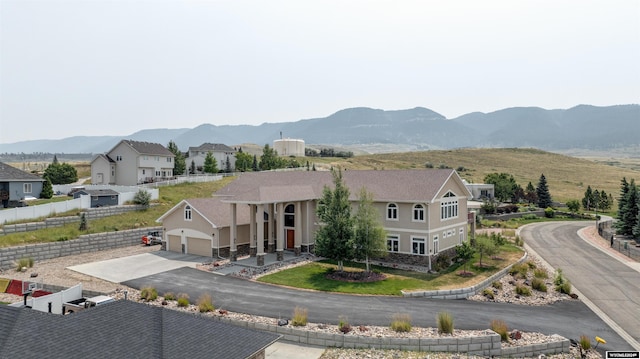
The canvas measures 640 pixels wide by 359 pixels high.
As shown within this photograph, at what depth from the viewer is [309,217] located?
125 feet

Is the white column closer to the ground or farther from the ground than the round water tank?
closer to the ground

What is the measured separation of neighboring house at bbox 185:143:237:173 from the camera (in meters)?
91.9

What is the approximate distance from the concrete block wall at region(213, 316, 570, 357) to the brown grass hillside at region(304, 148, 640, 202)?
78.6 metres

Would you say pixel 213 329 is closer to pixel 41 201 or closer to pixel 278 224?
pixel 278 224

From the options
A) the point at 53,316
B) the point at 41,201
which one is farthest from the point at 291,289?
the point at 41,201

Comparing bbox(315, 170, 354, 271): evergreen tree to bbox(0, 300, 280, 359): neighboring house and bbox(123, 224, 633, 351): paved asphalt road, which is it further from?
bbox(0, 300, 280, 359): neighboring house

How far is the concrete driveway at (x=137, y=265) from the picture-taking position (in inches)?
1181

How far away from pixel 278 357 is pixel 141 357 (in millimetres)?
8649

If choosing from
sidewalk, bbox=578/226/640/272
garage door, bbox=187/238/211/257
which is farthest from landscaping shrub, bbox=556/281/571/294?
garage door, bbox=187/238/211/257

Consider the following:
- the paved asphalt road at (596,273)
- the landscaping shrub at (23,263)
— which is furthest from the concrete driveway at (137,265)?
the paved asphalt road at (596,273)

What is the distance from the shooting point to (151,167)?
65.8 metres

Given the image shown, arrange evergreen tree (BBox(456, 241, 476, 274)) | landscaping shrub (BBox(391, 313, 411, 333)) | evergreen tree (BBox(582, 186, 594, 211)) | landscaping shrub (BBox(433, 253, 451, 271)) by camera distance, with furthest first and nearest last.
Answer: evergreen tree (BBox(582, 186, 594, 211)) < evergreen tree (BBox(456, 241, 476, 274)) < landscaping shrub (BBox(433, 253, 451, 271)) < landscaping shrub (BBox(391, 313, 411, 333))

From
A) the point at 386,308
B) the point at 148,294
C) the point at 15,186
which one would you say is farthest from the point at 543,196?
the point at 15,186

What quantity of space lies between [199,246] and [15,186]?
74.7ft
